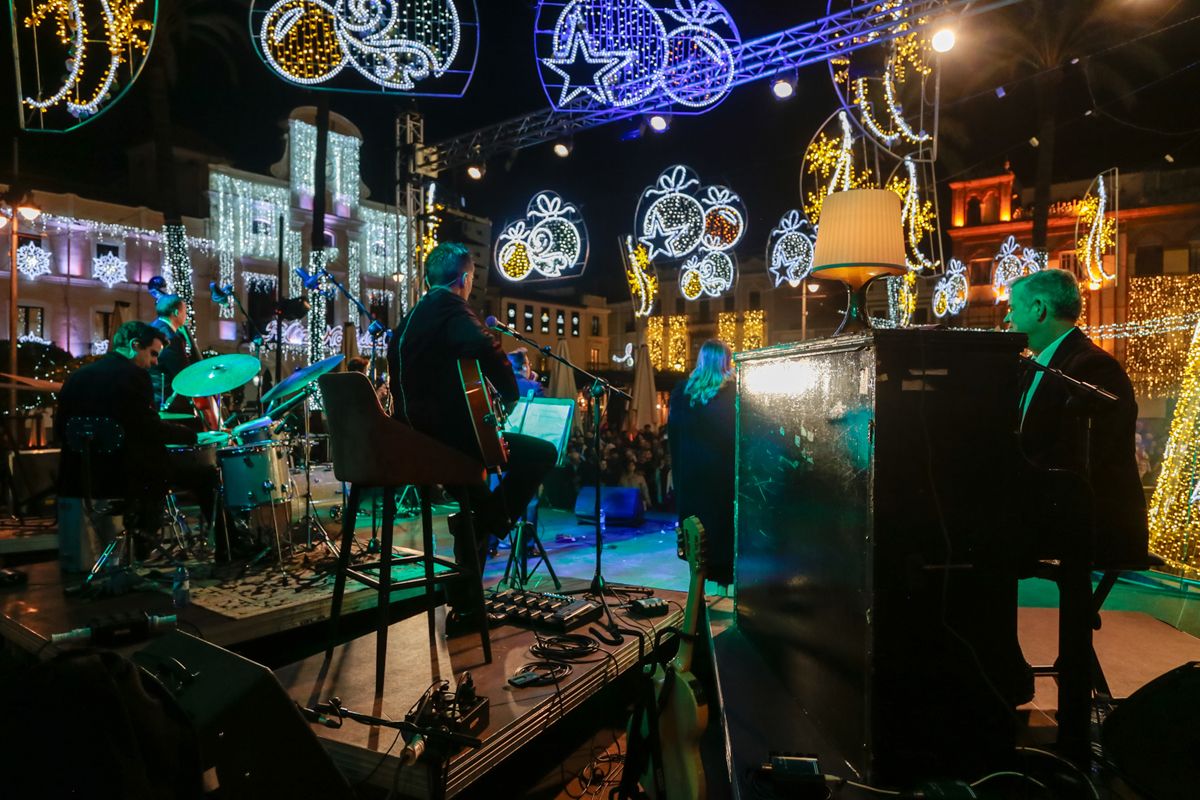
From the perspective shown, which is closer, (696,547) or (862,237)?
(696,547)

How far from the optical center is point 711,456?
4.97 m

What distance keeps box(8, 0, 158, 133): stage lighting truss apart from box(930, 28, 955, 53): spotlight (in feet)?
24.0

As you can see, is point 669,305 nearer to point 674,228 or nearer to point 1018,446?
point 674,228

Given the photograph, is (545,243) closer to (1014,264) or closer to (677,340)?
(1014,264)

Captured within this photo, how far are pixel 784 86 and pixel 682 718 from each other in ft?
28.3

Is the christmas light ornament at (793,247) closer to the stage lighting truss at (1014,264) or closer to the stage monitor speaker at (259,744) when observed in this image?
the stage lighting truss at (1014,264)

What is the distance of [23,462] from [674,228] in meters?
9.38

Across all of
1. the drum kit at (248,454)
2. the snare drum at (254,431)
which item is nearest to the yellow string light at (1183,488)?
the drum kit at (248,454)

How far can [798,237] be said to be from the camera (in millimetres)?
13422

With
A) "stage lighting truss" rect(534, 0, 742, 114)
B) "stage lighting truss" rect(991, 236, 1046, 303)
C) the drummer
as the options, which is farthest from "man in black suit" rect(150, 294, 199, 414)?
"stage lighting truss" rect(991, 236, 1046, 303)

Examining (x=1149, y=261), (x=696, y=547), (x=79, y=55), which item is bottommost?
(x=696, y=547)

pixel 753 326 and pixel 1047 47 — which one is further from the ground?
pixel 1047 47

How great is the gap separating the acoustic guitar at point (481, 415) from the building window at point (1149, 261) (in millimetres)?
32920

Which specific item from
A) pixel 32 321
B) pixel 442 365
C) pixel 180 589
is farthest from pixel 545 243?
pixel 32 321
